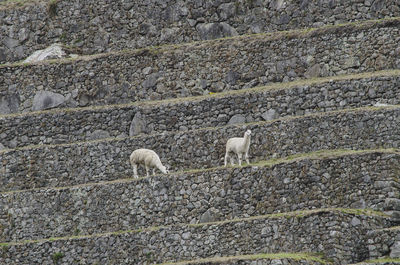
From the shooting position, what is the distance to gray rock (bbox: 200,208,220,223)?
40.9 meters

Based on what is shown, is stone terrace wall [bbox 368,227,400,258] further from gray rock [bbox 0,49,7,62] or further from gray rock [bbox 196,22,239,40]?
gray rock [bbox 0,49,7,62]

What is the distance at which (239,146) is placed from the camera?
41.7 metres

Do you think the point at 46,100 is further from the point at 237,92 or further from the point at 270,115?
the point at 270,115

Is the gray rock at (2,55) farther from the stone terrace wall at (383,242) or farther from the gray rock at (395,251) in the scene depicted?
the gray rock at (395,251)

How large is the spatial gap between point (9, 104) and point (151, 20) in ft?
18.7

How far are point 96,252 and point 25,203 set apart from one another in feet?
11.7

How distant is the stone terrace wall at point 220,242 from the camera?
3788 cm

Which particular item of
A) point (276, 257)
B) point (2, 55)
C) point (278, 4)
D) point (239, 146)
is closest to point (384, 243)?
point (276, 257)

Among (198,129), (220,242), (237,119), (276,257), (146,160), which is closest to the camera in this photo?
(276,257)

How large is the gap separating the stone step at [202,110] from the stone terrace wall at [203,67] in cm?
86

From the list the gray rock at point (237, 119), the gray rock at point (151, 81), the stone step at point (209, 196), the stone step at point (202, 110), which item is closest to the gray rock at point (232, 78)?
the stone step at point (202, 110)

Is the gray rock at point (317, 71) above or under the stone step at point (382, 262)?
above

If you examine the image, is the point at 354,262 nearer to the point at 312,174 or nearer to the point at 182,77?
the point at 312,174

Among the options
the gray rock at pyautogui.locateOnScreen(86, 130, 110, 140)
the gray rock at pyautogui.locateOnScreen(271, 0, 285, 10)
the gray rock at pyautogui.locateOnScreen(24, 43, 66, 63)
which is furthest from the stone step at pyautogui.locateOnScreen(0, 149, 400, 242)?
the gray rock at pyautogui.locateOnScreen(271, 0, 285, 10)
